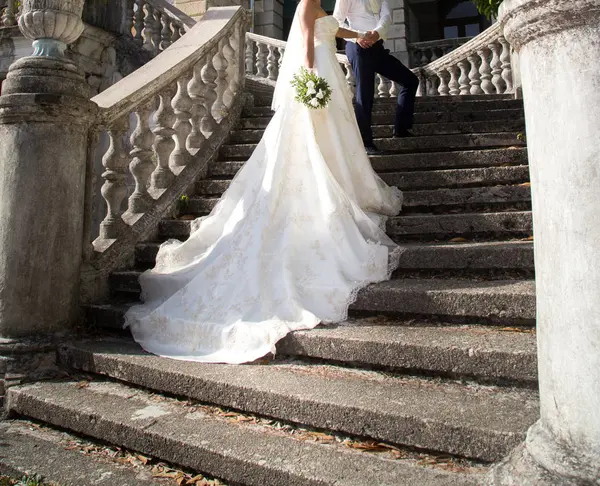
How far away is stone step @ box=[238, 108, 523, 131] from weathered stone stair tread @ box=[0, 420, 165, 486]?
4244mm

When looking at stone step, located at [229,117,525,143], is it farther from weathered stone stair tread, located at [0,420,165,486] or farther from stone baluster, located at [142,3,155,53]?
stone baluster, located at [142,3,155,53]

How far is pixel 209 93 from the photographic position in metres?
5.73

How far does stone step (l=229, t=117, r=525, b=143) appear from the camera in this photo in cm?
566

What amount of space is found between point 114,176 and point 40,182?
2.68 feet

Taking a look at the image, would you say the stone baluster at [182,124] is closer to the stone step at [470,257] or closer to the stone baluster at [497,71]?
the stone step at [470,257]

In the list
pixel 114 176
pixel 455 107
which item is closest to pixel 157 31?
pixel 455 107

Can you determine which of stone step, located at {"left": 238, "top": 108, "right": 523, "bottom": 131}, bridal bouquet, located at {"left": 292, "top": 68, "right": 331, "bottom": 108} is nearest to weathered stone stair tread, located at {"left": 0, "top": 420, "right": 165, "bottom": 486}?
bridal bouquet, located at {"left": 292, "top": 68, "right": 331, "bottom": 108}

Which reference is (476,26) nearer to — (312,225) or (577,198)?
(312,225)

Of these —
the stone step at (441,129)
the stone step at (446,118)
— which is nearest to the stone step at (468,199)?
the stone step at (441,129)

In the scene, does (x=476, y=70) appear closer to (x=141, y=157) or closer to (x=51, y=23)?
(x=141, y=157)

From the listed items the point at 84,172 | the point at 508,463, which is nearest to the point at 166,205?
the point at 84,172

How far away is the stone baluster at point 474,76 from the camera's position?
8883 mm

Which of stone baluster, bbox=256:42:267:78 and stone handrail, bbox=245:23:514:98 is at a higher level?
stone baluster, bbox=256:42:267:78

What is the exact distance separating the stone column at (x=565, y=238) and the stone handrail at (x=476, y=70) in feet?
24.4
